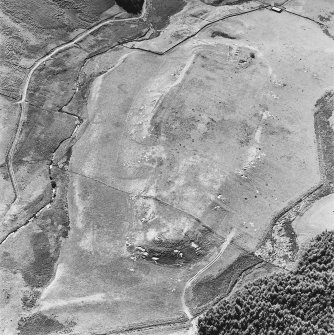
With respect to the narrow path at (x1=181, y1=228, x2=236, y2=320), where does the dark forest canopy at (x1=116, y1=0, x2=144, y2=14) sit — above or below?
above

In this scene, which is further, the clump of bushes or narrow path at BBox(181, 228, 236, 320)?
narrow path at BBox(181, 228, 236, 320)

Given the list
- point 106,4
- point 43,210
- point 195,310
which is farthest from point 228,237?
point 106,4

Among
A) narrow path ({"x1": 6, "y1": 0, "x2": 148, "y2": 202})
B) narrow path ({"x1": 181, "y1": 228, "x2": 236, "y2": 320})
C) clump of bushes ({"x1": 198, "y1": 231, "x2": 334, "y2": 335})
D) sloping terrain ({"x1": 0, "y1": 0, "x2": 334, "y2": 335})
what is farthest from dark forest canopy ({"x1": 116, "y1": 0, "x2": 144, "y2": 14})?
clump of bushes ({"x1": 198, "y1": 231, "x2": 334, "y2": 335})

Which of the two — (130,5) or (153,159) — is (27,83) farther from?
(130,5)

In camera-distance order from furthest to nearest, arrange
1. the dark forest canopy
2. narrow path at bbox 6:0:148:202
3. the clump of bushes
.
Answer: the dark forest canopy → narrow path at bbox 6:0:148:202 → the clump of bushes

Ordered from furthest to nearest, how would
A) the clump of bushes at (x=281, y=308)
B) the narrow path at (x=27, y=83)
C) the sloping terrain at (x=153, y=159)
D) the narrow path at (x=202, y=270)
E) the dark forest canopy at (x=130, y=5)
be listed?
the dark forest canopy at (x=130, y=5)
the narrow path at (x=27, y=83)
the sloping terrain at (x=153, y=159)
the narrow path at (x=202, y=270)
the clump of bushes at (x=281, y=308)

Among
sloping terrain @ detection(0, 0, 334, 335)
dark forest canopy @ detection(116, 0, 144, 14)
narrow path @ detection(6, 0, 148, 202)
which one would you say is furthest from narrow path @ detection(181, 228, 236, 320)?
dark forest canopy @ detection(116, 0, 144, 14)

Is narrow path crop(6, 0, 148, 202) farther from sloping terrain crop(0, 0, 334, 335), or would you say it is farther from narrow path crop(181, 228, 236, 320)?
narrow path crop(181, 228, 236, 320)

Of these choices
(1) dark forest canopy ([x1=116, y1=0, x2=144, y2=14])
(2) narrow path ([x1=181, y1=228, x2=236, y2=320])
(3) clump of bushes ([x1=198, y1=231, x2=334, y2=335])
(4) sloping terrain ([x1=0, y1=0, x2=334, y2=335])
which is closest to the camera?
(3) clump of bushes ([x1=198, y1=231, x2=334, y2=335])

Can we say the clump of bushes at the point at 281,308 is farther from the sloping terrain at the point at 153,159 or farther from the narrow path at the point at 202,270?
the narrow path at the point at 202,270

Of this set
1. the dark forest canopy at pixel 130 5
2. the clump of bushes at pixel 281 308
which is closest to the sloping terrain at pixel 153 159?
the dark forest canopy at pixel 130 5

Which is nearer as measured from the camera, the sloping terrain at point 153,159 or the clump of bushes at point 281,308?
the clump of bushes at point 281,308
